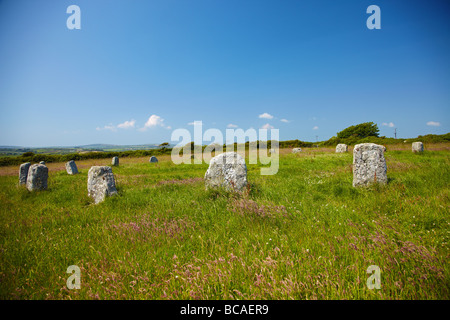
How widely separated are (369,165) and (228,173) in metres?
5.67

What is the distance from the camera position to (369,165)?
24.2ft

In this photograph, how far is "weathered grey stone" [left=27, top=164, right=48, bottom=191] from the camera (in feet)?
35.2

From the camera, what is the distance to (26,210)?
7246mm

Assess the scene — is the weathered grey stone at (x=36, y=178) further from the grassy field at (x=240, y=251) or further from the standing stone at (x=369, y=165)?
the standing stone at (x=369, y=165)

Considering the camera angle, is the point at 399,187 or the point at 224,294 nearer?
the point at 224,294

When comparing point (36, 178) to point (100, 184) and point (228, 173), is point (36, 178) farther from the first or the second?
point (228, 173)

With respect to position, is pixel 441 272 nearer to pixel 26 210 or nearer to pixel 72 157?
pixel 26 210

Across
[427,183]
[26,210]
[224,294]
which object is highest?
[427,183]

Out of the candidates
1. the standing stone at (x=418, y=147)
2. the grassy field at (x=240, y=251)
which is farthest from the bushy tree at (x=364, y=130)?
the grassy field at (x=240, y=251)

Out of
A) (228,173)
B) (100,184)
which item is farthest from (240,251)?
(100,184)

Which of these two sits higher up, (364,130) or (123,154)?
(364,130)

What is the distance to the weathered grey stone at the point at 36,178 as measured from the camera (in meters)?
10.7
